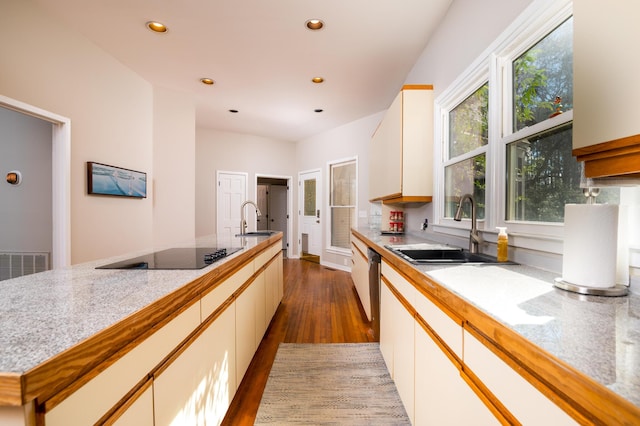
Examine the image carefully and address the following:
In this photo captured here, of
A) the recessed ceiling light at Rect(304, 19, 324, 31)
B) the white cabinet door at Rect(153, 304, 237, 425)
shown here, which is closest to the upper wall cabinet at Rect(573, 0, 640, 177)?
the white cabinet door at Rect(153, 304, 237, 425)

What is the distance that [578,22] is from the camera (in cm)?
80

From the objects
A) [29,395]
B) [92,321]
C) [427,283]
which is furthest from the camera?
[427,283]

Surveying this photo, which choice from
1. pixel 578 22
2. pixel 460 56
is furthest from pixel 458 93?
pixel 578 22

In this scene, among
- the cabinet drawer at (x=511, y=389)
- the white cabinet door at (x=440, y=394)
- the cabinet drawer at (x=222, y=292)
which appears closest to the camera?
the cabinet drawer at (x=511, y=389)

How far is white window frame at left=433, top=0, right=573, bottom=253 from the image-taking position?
131cm

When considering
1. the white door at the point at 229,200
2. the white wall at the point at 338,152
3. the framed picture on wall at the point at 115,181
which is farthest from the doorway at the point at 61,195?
the white wall at the point at 338,152

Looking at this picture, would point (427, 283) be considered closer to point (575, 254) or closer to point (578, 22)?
point (575, 254)

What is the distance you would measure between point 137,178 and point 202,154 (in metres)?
2.50

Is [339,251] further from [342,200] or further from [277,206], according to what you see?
[277,206]

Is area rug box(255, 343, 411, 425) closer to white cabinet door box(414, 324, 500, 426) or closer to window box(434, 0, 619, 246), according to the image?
white cabinet door box(414, 324, 500, 426)

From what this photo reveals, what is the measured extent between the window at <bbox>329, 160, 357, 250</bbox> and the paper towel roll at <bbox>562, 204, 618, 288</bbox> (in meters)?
4.74

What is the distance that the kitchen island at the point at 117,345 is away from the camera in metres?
0.52

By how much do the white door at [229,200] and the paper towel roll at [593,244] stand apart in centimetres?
591

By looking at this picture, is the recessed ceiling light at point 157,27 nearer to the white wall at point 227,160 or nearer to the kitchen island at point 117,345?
the kitchen island at point 117,345
